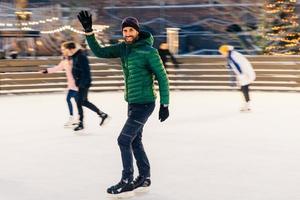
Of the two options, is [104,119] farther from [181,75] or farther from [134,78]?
[181,75]

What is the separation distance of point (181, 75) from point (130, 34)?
1085 centimetres

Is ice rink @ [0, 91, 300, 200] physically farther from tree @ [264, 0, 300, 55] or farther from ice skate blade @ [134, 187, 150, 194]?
tree @ [264, 0, 300, 55]

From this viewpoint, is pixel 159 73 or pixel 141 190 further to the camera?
pixel 141 190

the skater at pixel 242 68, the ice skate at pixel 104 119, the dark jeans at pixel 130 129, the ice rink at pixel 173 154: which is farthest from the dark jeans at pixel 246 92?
the dark jeans at pixel 130 129

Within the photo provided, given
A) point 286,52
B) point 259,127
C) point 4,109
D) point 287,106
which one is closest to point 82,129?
point 259,127

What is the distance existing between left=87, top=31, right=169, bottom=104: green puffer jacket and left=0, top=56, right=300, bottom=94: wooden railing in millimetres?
10437

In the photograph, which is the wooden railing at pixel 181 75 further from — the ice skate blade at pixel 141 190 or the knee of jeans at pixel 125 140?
the knee of jeans at pixel 125 140

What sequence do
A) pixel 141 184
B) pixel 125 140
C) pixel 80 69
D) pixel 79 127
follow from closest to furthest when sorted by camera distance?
pixel 125 140 < pixel 141 184 < pixel 80 69 < pixel 79 127

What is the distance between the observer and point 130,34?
4355 millimetres

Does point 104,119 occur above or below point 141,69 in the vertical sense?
below

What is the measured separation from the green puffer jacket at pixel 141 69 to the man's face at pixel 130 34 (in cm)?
4

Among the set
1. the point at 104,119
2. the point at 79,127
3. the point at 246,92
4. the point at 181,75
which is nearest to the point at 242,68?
the point at 246,92

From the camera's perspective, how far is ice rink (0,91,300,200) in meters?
4.78

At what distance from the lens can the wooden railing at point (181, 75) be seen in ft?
47.0
